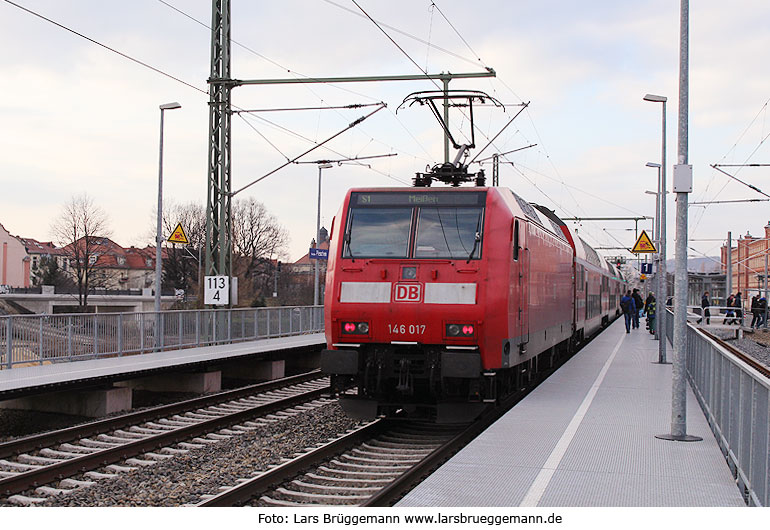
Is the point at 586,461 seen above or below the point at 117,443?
above

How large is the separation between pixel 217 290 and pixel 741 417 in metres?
14.9

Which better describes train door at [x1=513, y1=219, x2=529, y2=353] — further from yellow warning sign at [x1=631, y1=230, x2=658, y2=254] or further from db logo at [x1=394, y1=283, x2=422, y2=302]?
yellow warning sign at [x1=631, y1=230, x2=658, y2=254]

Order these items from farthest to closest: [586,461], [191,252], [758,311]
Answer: [191,252]
[758,311]
[586,461]

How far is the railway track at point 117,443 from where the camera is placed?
8.46 metres

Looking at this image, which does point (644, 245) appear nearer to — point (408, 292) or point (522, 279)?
point (522, 279)

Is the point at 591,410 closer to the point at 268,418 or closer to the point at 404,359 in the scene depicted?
the point at 404,359

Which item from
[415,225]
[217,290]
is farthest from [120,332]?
[415,225]

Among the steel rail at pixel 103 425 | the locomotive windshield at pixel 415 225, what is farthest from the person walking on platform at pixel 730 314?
the locomotive windshield at pixel 415 225

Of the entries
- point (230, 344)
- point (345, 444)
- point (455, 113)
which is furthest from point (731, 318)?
point (345, 444)

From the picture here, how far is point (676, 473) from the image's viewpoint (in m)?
7.25

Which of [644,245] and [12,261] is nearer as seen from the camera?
[644,245]

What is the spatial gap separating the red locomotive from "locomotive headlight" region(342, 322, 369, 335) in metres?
0.01

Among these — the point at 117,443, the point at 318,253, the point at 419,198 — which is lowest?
the point at 117,443

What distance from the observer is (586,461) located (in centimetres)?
766
